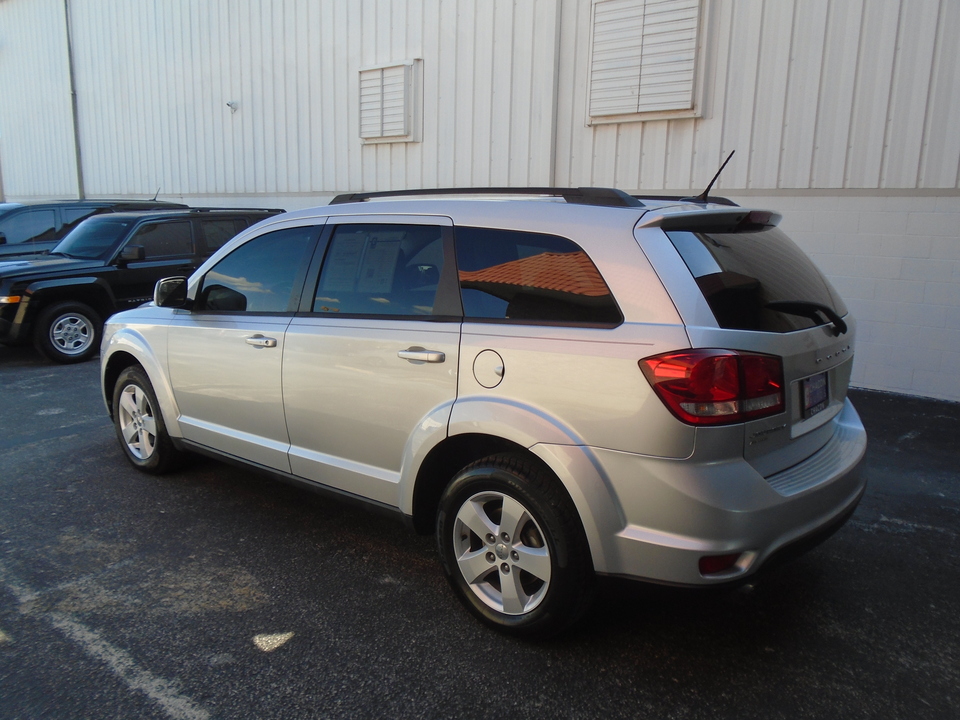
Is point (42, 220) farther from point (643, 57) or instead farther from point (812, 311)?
point (812, 311)

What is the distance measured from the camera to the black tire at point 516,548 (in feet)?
8.65

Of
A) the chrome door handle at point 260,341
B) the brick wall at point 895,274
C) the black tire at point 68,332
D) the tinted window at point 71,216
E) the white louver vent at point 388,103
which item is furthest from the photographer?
the tinted window at point 71,216

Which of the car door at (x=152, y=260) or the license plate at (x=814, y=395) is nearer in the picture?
the license plate at (x=814, y=395)

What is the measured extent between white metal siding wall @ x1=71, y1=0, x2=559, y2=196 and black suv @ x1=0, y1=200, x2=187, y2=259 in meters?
2.40

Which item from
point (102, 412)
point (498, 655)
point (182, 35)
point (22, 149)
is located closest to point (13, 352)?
point (102, 412)

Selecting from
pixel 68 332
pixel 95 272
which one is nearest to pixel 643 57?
pixel 95 272

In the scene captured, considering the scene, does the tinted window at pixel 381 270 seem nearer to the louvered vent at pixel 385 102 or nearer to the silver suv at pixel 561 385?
the silver suv at pixel 561 385

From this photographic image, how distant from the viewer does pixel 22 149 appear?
18828mm

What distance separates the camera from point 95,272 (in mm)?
8562

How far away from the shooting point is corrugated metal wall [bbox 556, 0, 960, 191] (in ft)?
20.6

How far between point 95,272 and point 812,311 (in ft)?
27.1

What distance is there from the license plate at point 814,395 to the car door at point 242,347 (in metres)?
2.41

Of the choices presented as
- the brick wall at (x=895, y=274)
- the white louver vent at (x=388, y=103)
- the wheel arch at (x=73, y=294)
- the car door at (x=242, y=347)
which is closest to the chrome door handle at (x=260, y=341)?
the car door at (x=242, y=347)

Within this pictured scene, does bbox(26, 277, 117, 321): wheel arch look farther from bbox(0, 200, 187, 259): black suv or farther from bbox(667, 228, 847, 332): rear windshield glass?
bbox(667, 228, 847, 332): rear windshield glass
